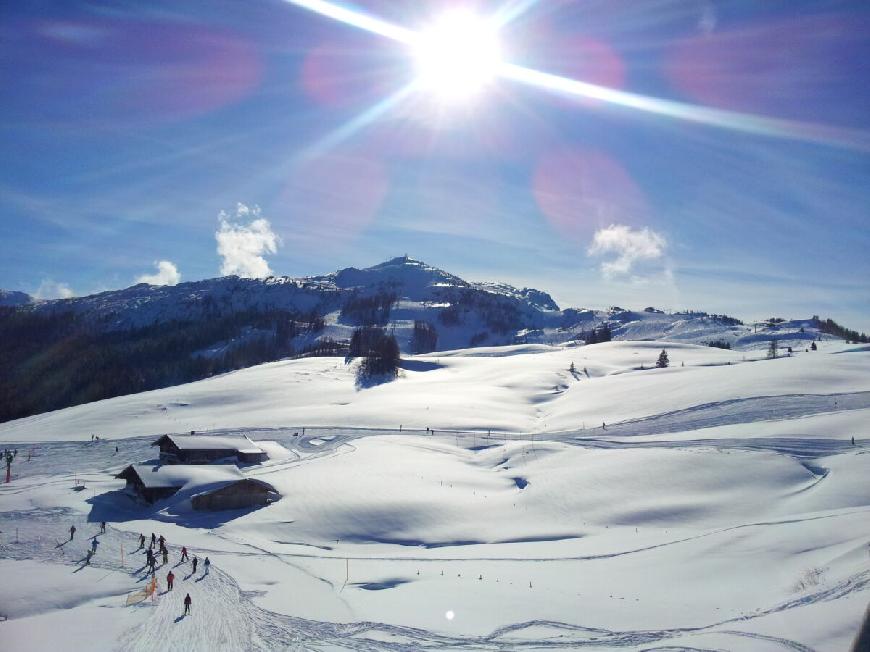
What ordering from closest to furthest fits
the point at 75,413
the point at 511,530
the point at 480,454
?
the point at 511,530, the point at 480,454, the point at 75,413

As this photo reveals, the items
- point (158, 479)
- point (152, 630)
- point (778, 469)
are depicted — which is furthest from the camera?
point (158, 479)

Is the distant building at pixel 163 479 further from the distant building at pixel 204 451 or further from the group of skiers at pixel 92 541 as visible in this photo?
the group of skiers at pixel 92 541

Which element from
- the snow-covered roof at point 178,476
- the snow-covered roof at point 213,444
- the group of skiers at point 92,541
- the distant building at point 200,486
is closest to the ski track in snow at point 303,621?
the group of skiers at point 92,541

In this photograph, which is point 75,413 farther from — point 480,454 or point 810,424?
point 810,424

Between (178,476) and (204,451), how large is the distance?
768cm

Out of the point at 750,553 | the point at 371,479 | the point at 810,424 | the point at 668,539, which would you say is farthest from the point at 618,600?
the point at 810,424

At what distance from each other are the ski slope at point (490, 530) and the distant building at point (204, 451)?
8.62ft

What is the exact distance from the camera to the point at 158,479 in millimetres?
41938

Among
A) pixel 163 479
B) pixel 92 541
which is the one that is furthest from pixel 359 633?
pixel 163 479

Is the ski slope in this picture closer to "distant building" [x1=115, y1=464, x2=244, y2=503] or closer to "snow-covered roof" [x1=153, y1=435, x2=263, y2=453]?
"distant building" [x1=115, y1=464, x2=244, y2=503]

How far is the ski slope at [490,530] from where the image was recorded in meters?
19.0

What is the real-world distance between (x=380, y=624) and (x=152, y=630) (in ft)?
25.2

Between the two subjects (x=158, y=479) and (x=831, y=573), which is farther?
(x=158, y=479)

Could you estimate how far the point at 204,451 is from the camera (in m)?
50.8
